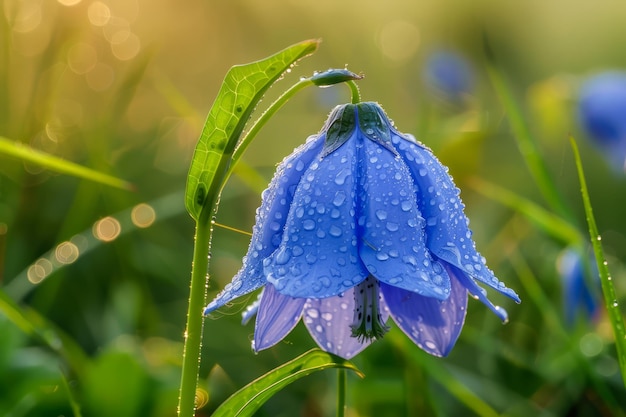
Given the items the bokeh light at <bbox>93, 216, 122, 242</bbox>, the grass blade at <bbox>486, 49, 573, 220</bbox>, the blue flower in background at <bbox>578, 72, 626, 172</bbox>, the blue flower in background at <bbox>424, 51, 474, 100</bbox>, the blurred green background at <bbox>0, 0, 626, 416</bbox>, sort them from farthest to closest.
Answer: the blue flower in background at <bbox>424, 51, 474, 100</bbox> → the blue flower in background at <bbox>578, 72, 626, 172</bbox> → the bokeh light at <bbox>93, 216, 122, 242</bbox> → the grass blade at <bbox>486, 49, 573, 220</bbox> → the blurred green background at <bbox>0, 0, 626, 416</bbox>

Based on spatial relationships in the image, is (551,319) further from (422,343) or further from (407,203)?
(407,203)

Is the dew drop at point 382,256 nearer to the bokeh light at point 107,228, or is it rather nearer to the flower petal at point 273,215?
the flower petal at point 273,215

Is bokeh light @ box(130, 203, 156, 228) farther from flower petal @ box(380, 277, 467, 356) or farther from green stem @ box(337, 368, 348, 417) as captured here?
green stem @ box(337, 368, 348, 417)

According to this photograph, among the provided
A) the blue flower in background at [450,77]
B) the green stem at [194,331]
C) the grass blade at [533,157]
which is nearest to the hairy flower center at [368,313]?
the green stem at [194,331]

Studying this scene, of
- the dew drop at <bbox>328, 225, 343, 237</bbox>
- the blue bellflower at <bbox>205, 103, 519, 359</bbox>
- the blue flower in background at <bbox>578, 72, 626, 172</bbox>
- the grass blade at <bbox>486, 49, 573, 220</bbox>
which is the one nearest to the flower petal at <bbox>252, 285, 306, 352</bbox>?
the blue bellflower at <bbox>205, 103, 519, 359</bbox>

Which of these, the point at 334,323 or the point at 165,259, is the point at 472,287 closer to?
the point at 334,323

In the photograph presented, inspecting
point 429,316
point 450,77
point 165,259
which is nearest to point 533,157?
point 429,316
